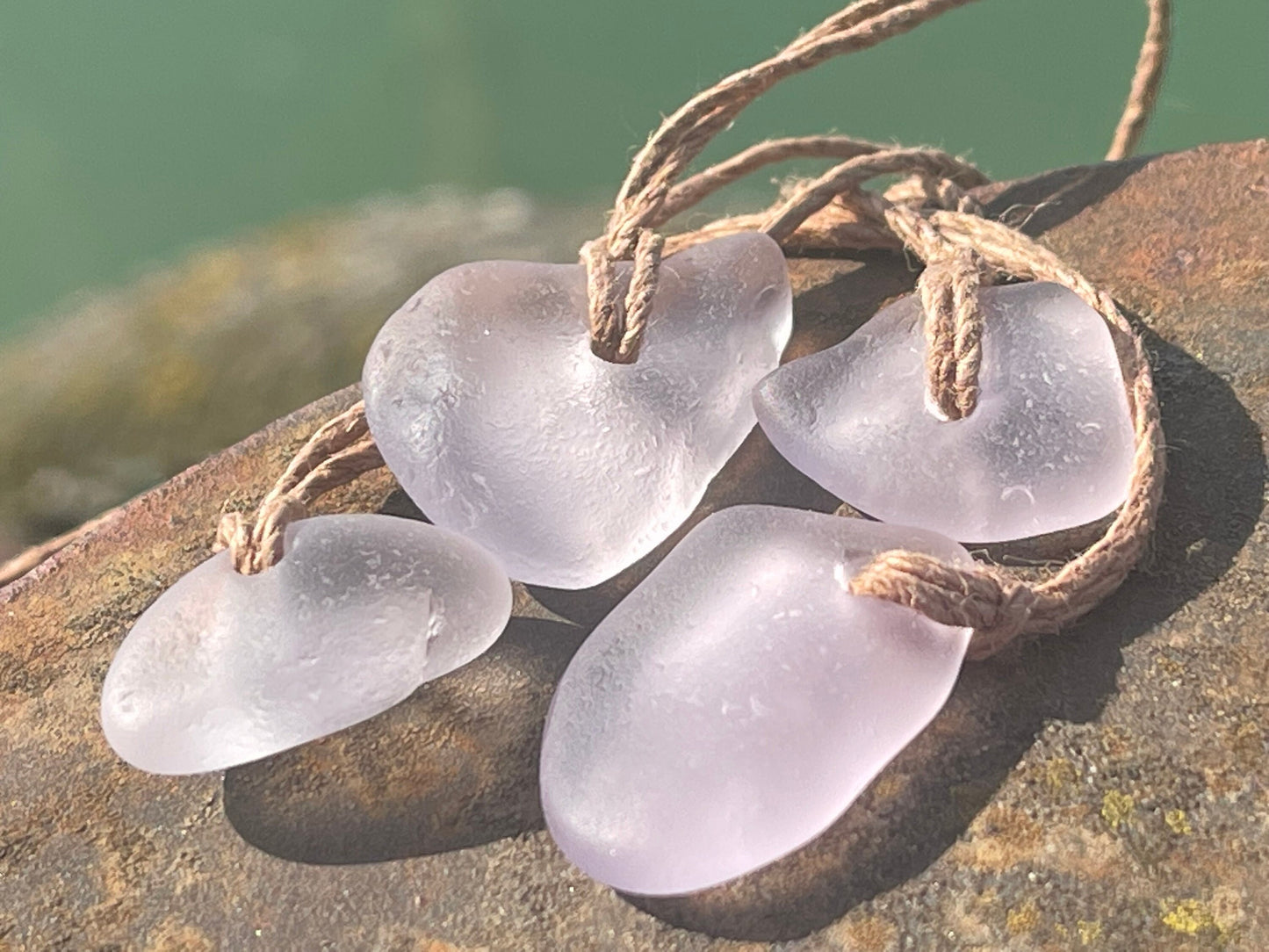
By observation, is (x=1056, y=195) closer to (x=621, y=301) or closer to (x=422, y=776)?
(x=621, y=301)

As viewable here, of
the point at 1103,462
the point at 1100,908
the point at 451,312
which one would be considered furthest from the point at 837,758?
the point at 451,312

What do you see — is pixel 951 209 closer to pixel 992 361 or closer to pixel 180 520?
pixel 992 361

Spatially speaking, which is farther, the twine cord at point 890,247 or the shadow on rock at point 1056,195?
the shadow on rock at point 1056,195

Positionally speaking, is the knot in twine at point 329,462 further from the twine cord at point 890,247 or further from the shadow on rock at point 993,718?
the shadow on rock at point 993,718

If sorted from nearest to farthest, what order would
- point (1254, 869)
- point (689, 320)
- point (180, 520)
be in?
point (1254, 869) < point (689, 320) < point (180, 520)

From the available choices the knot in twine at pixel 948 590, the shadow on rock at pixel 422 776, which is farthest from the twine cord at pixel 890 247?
the shadow on rock at pixel 422 776
